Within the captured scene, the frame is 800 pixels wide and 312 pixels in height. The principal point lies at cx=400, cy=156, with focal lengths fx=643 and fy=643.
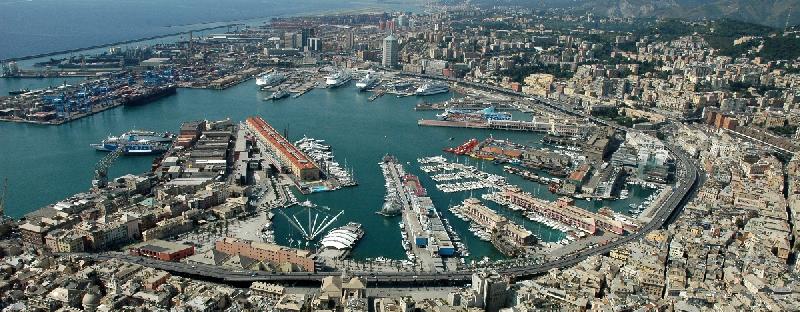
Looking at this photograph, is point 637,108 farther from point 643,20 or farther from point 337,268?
point 643,20

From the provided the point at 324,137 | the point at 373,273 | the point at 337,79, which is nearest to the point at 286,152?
the point at 324,137

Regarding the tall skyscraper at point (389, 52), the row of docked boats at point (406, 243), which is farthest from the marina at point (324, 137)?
the tall skyscraper at point (389, 52)

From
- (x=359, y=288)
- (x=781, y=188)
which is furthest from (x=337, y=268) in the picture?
(x=781, y=188)

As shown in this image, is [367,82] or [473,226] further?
[367,82]

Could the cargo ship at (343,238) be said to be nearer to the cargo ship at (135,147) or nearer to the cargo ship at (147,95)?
the cargo ship at (135,147)

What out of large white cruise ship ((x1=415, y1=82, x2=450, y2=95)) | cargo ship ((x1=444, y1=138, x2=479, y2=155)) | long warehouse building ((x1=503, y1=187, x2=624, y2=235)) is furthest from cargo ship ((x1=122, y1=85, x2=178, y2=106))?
long warehouse building ((x1=503, y1=187, x2=624, y2=235))

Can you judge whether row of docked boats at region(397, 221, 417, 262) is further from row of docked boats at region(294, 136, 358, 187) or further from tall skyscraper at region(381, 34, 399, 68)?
tall skyscraper at region(381, 34, 399, 68)

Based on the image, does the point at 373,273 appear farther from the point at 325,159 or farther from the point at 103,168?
the point at 103,168
